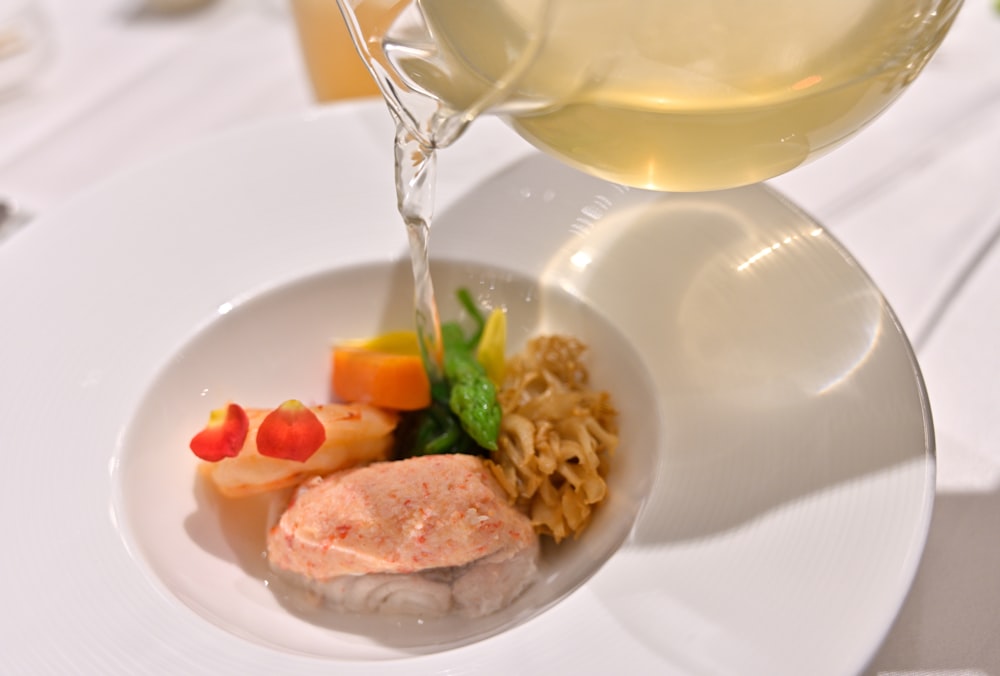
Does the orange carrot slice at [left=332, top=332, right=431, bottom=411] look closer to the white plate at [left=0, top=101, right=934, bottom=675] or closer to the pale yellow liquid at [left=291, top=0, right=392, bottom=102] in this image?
the white plate at [left=0, top=101, right=934, bottom=675]

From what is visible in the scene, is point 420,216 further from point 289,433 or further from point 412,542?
point 412,542

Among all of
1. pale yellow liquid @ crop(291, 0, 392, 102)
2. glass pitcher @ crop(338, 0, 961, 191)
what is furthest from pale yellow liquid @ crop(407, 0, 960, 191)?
pale yellow liquid @ crop(291, 0, 392, 102)

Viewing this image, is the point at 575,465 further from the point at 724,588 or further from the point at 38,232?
the point at 38,232

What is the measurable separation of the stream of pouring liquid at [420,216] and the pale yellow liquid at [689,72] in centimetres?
20

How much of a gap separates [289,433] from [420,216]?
1.30 ft

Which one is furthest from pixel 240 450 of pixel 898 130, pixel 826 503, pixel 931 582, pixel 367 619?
pixel 898 130

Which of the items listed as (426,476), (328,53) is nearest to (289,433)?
(426,476)

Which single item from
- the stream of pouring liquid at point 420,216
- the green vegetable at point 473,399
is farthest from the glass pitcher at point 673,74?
the green vegetable at point 473,399

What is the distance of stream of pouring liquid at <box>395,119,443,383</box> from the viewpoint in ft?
4.13

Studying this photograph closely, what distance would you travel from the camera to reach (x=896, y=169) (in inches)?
77.3

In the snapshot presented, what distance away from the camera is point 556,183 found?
5.42ft

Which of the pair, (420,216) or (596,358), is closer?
(420,216)

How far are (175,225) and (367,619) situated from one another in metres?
0.81

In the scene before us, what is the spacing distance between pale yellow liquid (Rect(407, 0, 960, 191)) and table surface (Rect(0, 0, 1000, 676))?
662mm
